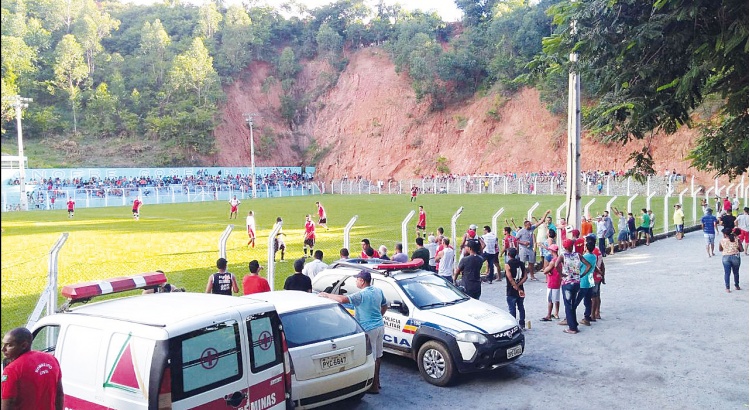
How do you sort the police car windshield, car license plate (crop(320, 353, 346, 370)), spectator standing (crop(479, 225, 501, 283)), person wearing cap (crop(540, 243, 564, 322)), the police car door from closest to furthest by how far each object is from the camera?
1. car license plate (crop(320, 353, 346, 370))
2. the police car door
3. the police car windshield
4. person wearing cap (crop(540, 243, 564, 322))
5. spectator standing (crop(479, 225, 501, 283))

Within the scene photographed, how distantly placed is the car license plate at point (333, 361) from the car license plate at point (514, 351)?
277 cm

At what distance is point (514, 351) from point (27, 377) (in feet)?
20.2

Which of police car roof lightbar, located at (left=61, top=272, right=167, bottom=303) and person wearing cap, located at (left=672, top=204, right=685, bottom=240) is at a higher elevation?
police car roof lightbar, located at (left=61, top=272, right=167, bottom=303)

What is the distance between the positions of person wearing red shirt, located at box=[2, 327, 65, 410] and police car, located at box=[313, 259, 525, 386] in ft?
16.3

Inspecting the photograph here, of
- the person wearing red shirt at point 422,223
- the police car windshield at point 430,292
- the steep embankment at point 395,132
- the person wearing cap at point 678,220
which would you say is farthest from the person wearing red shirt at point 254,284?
the steep embankment at point 395,132

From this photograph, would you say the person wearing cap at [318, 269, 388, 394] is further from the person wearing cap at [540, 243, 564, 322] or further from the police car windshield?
the person wearing cap at [540, 243, 564, 322]

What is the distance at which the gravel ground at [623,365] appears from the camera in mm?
7574

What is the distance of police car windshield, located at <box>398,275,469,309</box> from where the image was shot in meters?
8.84

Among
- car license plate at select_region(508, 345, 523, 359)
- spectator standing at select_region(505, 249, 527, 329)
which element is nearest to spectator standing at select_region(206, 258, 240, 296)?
car license plate at select_region(508, 345, 523, 359)

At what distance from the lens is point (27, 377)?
174 inches

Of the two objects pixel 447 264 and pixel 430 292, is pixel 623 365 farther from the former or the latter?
pixel 447 264

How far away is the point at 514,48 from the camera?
72.4 metres

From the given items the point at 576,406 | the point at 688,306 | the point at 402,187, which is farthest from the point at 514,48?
the point at 576,406

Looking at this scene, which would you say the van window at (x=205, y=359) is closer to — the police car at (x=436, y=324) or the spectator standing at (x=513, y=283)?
the police car at (x=436, y=324)
